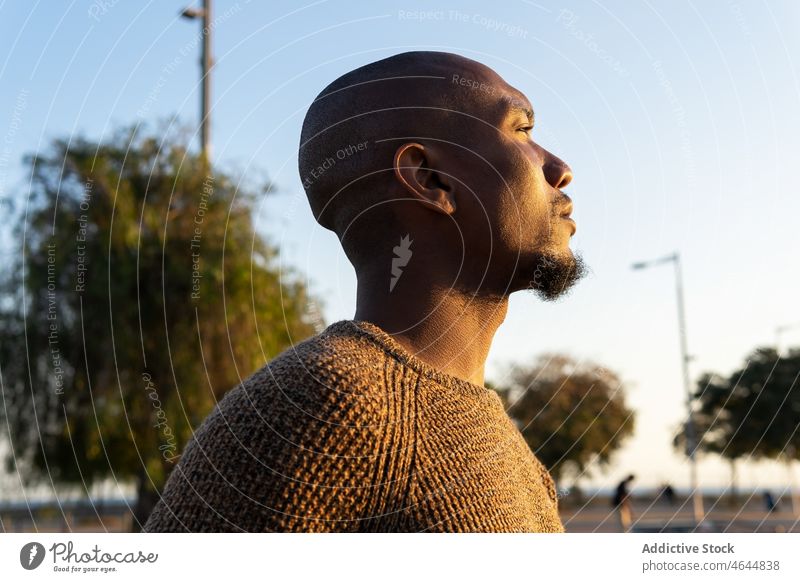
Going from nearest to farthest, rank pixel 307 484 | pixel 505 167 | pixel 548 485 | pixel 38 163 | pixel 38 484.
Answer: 1. pixel 307 484
2. pixel 505 167
3. pixel 548 485
4. pixel 38 163
5. pixel 38 484

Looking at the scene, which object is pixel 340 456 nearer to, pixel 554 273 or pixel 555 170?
pixel 554 273

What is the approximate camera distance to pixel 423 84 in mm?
3145

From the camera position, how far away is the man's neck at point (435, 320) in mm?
3092

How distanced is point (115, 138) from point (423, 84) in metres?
13.3

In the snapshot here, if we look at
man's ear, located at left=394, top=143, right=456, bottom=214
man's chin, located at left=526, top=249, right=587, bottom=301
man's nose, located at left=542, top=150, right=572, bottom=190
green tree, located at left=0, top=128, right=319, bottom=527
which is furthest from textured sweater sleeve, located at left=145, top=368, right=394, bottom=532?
green tree, located at left=0, top=128, right=319, bottom=527

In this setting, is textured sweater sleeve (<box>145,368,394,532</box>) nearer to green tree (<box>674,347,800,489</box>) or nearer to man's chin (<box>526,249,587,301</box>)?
man's chin (<box>526,249,587,301</box>)

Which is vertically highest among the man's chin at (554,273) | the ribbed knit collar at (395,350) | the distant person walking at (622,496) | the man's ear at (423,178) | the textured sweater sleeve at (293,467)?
the man's ear at (423,178)

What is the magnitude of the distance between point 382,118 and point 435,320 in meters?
0.71

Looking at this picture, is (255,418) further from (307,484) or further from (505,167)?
(505,167)


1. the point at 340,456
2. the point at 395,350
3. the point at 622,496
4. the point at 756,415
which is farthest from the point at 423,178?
the point at 756,415

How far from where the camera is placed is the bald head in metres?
3.12

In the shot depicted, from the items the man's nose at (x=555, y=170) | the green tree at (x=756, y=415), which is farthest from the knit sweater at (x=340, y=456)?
the green tree at (x=756, y=415)

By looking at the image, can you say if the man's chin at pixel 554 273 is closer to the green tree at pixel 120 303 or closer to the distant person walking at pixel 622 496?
the distant person walking at pixel 622 496
